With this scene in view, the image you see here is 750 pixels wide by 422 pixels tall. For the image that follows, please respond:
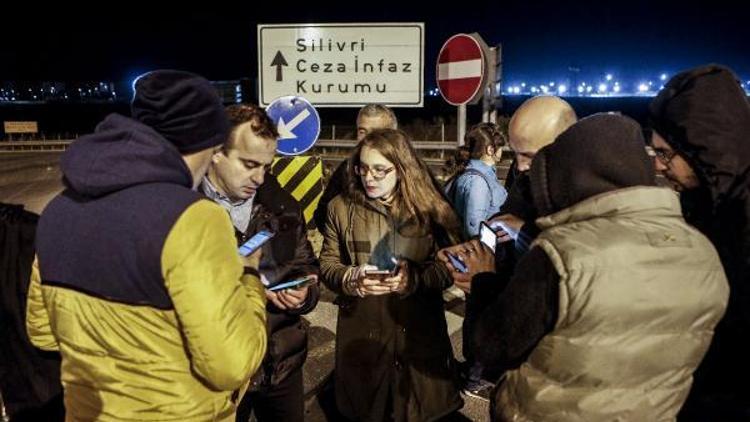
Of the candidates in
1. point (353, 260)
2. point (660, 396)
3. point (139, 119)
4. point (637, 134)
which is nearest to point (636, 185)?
point (637, 134)

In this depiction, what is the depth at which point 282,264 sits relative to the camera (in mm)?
2742

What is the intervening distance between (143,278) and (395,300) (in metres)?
1.74

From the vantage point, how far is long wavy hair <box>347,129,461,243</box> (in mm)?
3064

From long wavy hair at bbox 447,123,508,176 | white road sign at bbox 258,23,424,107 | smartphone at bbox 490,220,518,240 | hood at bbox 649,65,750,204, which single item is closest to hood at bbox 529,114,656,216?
hood at bbox 649,65,750,204

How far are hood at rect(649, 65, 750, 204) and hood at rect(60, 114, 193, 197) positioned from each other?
1922 millimetres

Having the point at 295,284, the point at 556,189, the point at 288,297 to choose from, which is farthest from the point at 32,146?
the point at 556,189

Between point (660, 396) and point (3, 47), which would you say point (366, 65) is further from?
point (3, 47)

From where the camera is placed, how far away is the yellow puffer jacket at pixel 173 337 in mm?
1463

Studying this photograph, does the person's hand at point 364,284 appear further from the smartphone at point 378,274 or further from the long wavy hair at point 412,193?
the long wavy hair at point 412,193

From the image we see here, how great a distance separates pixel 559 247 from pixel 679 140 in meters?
1.08

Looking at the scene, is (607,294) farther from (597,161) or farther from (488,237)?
(488,237)

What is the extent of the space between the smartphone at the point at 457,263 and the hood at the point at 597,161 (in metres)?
0.59

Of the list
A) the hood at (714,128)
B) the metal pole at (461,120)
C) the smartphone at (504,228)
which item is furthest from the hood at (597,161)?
the metal pole at (461,120)

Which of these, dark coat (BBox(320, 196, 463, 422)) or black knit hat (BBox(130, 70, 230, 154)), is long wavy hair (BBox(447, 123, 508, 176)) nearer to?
dark coat (BBox(320, 196, 463, 422))
